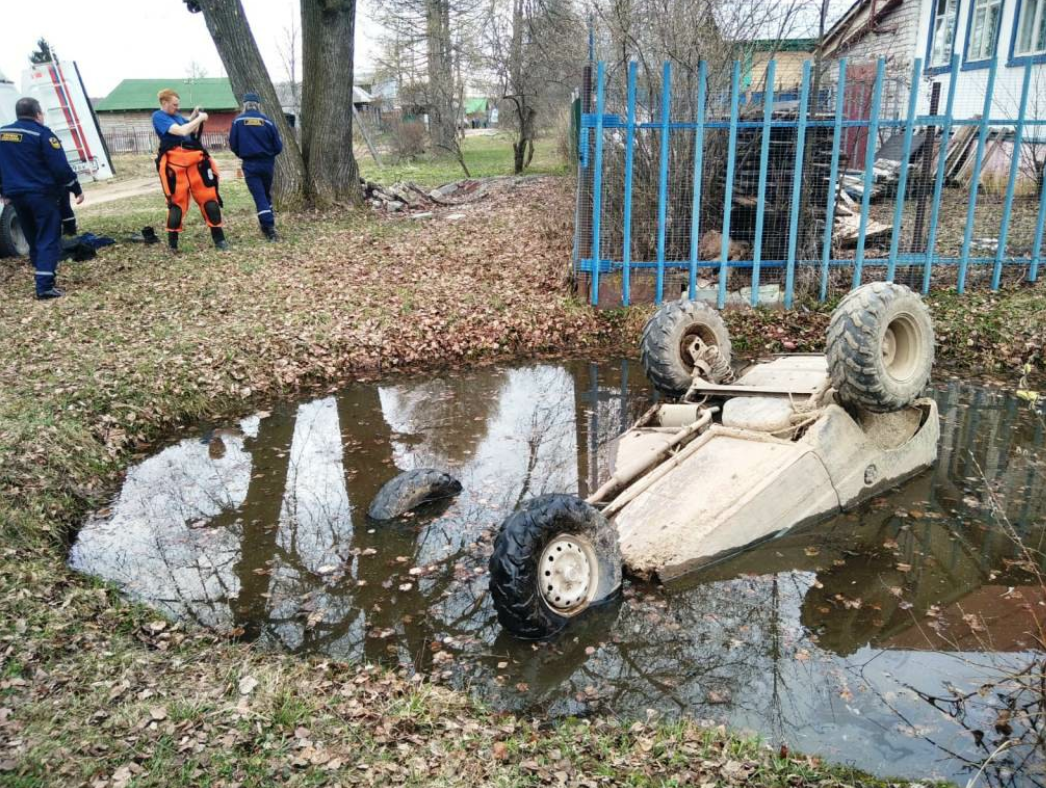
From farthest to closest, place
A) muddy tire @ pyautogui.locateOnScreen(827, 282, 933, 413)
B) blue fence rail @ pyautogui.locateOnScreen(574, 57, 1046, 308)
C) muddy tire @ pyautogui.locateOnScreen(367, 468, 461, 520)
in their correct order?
blue fence rail @ pyautogui.locateOnScreen(574, 57, 1046, 308) < muddy tire @ pyautogui.locateOnScreen(367, 468, 461, 520) < muddy tire @ pyautogui.locateOnScreen(827, 282, 933, 413)

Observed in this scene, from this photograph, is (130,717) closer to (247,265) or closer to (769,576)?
(769,576)

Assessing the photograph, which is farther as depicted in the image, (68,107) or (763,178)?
(68,107)

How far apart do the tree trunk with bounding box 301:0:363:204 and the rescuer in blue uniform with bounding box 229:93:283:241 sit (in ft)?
6.62

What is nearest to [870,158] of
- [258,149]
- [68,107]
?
[258,149]

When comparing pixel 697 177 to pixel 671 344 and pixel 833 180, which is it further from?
pixel 671 344

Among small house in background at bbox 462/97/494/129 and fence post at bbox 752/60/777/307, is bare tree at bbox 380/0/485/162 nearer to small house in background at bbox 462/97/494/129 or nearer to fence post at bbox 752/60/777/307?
fence post at bbox 752/60/777/307

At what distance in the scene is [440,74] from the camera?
29.7 metres

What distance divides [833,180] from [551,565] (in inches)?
264

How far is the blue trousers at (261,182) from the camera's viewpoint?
13.0m

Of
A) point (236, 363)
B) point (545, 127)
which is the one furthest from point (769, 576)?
point (545, 127)

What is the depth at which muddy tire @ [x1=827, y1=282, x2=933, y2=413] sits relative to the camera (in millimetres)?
5051

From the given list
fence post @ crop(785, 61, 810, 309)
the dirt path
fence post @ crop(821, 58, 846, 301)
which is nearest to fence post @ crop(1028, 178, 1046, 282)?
fence post @ crop(821, 58, 846, 301)

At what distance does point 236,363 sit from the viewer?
816 cm

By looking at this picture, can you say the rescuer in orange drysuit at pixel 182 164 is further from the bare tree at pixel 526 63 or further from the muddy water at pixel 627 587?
the bare tree at pixel 526 63
